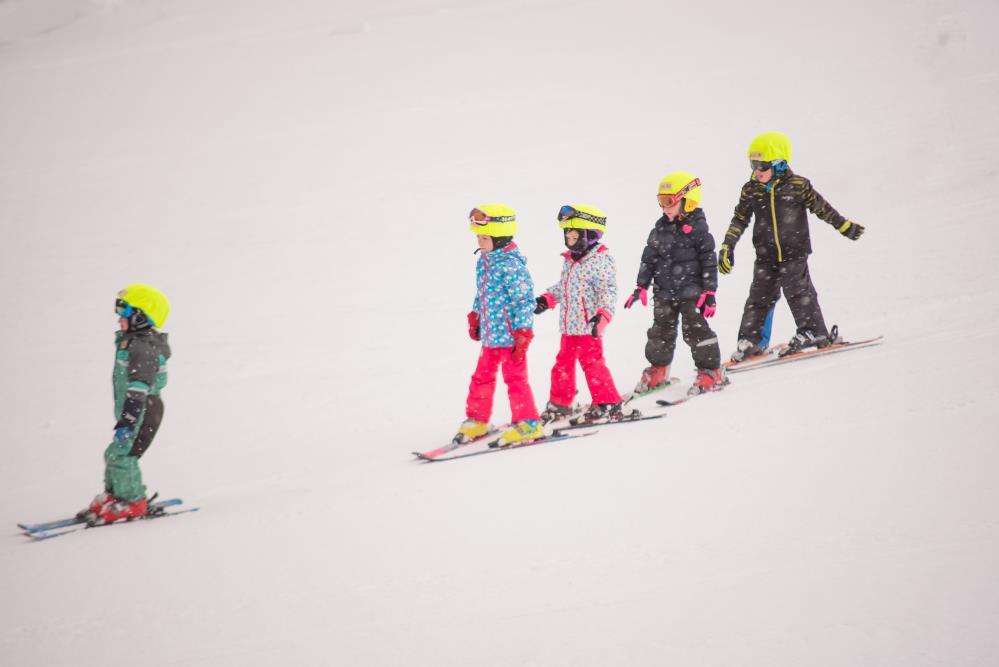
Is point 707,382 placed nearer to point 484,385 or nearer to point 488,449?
point 484,385

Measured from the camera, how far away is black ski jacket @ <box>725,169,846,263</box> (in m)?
8.07

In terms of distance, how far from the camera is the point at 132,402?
19.9ft

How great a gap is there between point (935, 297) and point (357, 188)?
10972 mm

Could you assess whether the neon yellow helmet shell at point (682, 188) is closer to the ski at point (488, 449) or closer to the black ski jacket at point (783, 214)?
the black ski jacket at point (783, 214)

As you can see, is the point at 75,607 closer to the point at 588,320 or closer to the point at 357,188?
the point at 588,320

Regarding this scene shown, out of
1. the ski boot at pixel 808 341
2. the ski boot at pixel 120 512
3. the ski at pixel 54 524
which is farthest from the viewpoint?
the ski boot at pixel 808 341

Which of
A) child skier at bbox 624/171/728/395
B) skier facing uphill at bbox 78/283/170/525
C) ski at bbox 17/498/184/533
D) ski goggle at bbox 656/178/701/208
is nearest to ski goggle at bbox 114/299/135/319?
skier facing uphill at bbox 78/283/170/525

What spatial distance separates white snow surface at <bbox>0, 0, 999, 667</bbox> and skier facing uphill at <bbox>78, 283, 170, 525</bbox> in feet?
1.53

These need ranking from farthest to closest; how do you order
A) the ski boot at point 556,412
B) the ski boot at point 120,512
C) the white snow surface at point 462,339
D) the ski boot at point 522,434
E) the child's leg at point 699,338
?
the ski boot at point 556,412 → the child's leg at point 699,338 → the ski boot at point 522,434 → the ski boot at point 120,512 → the white snow surface at point 462,339

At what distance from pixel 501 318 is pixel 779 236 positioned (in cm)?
288

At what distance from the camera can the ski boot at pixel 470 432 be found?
7.02 metres

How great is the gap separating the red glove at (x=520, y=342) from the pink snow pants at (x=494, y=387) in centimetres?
5

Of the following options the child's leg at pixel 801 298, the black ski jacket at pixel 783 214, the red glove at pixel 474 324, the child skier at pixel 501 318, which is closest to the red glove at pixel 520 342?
the child skier at pixel 501 318

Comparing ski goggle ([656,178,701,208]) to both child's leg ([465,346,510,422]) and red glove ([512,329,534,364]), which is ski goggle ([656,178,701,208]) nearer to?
red glove ([512,329,534,364])
